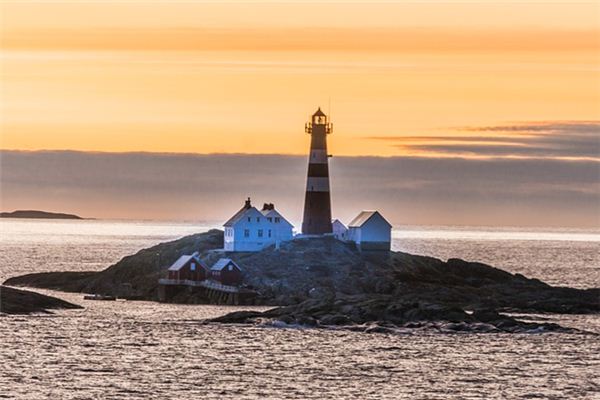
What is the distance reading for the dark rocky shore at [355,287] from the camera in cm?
7819

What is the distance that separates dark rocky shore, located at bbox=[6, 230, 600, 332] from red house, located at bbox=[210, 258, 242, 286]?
641 mm

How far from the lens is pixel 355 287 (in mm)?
95688

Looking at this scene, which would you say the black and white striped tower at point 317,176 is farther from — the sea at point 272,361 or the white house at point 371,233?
the sea at point 272,361

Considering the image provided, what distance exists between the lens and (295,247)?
333 ft

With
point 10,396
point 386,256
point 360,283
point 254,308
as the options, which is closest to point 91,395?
point 10,396

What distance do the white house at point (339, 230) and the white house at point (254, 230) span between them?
4409 millimetres

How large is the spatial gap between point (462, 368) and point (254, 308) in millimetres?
31220

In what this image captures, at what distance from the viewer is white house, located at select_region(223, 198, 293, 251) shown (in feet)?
340

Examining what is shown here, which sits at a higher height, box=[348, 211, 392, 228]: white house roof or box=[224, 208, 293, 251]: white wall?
box=[348, 211, 392, 228]: white house roof

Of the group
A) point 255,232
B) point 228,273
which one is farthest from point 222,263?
point 255,232

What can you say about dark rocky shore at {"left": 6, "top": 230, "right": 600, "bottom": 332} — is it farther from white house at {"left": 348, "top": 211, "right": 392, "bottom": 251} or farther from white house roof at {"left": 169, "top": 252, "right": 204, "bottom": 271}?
white house roof at {"left": 169, "top": 252, "right": 204, "bottom": 271}

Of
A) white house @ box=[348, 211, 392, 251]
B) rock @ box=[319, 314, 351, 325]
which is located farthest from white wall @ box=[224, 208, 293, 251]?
rock @ box=[319, 314, 351, 325]

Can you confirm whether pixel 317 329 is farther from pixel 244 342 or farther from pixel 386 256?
pixel 386 256

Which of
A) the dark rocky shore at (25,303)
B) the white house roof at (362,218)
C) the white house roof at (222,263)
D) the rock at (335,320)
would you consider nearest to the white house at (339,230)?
the white house roof at (362,218)
